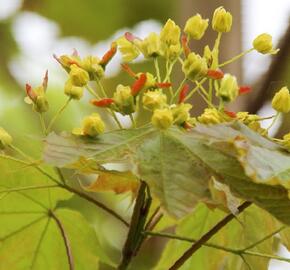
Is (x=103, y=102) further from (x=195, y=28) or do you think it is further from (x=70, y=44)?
(x=70, y=44)

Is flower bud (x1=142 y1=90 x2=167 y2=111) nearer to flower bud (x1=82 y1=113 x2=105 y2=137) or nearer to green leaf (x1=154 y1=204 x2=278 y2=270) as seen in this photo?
flower bud (x1=82 y1=113 x2=105 y2=137)

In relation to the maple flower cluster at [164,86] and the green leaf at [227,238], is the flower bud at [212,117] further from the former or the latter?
the green leaf at [227,238]

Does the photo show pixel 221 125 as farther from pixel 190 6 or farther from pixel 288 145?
pixel 190 6

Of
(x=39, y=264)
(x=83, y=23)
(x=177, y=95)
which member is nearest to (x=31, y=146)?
(x=39, y=264)

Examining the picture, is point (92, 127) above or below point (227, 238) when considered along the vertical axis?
above

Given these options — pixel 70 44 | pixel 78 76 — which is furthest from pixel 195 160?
pixel 70 44

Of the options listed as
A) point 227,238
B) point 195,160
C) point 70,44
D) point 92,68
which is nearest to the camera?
point 195,160

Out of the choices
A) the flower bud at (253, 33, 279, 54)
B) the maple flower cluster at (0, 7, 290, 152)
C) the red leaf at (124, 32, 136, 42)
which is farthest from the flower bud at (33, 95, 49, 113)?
the flower bud at (253, 33, 279, 54)
